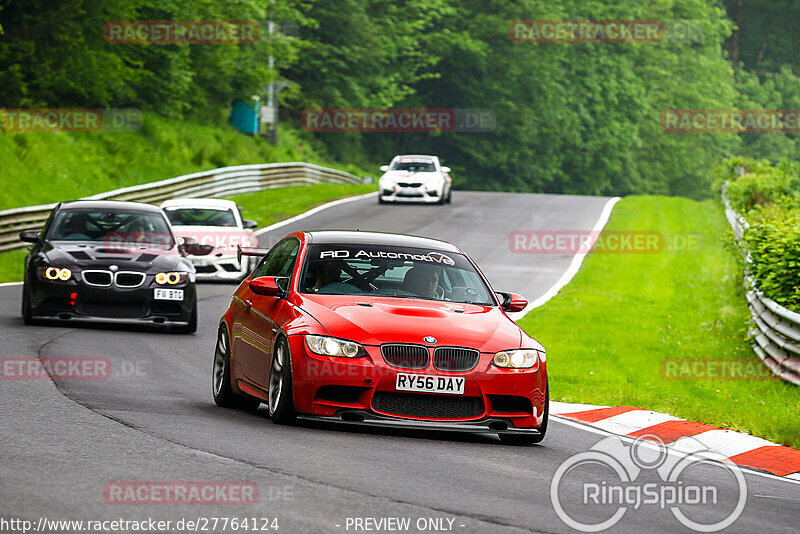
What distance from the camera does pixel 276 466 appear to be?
7.43 meters

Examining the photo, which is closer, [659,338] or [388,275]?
[388,275]

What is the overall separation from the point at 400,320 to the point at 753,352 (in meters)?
8.12

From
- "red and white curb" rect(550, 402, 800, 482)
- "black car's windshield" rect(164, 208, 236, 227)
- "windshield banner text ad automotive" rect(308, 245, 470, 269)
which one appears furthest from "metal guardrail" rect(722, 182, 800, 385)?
"black car's windshield" rect(164, 208, 236, 227)

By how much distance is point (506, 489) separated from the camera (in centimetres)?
729

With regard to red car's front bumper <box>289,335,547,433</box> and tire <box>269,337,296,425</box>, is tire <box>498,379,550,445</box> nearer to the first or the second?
red car's front bumper <box>289,335,547,433</box>

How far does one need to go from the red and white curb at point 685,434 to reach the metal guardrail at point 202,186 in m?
16.0

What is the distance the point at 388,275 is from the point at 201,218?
16.1m

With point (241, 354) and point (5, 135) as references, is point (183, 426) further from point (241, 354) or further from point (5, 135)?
point (5, 135)

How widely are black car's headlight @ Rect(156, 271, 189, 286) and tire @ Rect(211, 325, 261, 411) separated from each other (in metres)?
4.80

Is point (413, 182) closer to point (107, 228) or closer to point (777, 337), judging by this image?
point (107, 228)

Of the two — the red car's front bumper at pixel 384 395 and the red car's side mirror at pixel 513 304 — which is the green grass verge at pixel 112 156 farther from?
the red car's front bumper at pixel 384 395

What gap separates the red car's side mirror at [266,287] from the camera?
9.66 metres

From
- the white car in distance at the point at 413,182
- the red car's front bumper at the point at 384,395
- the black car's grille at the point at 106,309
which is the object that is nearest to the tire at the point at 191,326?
the black car's grille at the point at 106,309

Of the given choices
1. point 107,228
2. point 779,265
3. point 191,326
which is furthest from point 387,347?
point 107,228
